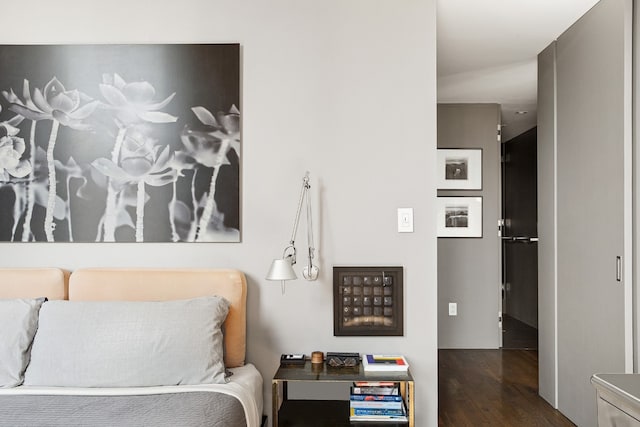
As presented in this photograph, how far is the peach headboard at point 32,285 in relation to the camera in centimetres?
245

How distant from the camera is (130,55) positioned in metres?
2.61

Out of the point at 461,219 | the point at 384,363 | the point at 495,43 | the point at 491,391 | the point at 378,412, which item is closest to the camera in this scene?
the point at 378,412

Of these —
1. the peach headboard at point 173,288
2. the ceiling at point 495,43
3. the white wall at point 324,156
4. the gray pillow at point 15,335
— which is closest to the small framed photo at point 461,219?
the ceiling at point 495,43

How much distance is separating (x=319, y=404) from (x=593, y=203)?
202 cm

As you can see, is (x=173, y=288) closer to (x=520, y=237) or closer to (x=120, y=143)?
(x=120, y=143)

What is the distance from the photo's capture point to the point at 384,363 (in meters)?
2.32

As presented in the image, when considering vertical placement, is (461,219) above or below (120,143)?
below

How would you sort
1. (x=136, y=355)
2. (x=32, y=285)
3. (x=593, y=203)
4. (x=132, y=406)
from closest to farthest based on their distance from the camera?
1. (x=132, y=406)
2. (x=136, y=355)
3. (x=32, y=285)
4. (x=593, y=203)

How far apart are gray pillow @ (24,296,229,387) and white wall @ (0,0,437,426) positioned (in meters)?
0.47

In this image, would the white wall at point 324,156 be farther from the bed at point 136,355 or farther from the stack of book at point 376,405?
the stack of book at point 376,405

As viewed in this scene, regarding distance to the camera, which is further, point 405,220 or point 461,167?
point 461,167

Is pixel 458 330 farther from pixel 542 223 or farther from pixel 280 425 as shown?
pixel 280 425

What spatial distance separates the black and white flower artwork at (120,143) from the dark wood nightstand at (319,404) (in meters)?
0.78

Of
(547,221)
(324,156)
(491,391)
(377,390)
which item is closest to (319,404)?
(377,390)
